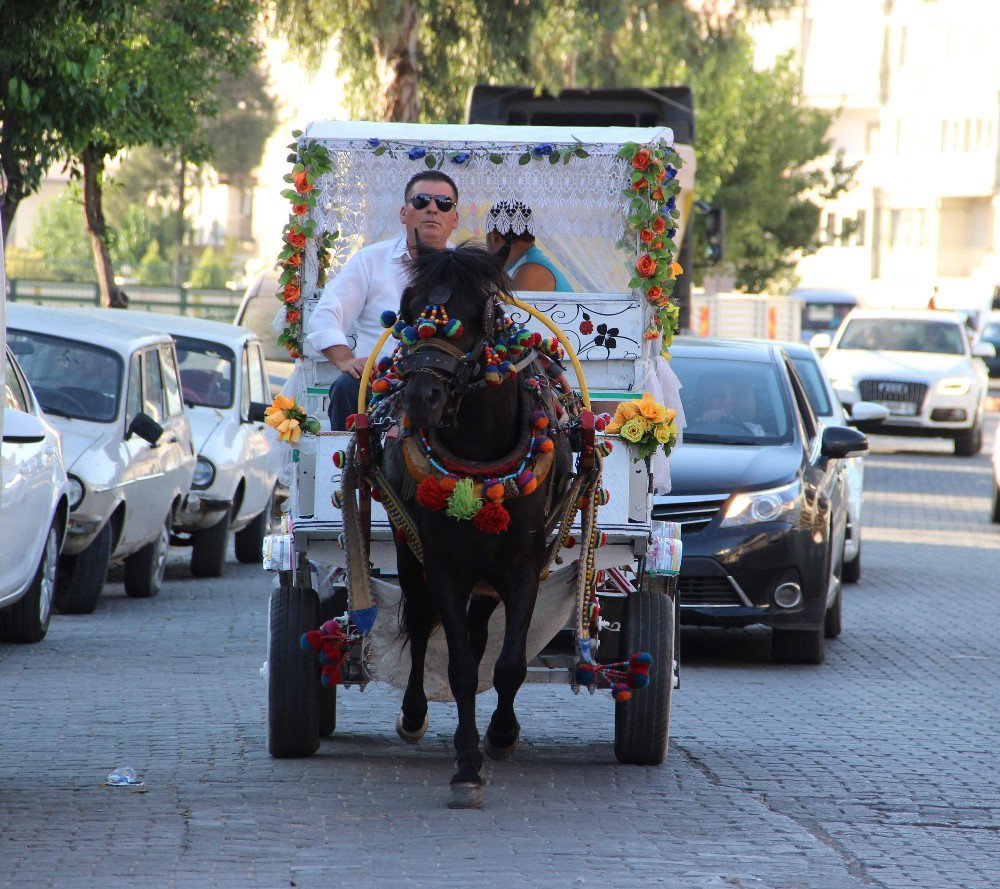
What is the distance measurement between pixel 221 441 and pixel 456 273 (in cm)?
943

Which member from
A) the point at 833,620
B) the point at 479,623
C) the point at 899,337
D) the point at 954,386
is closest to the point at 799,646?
the point at 833,620

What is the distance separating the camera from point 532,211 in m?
9.52

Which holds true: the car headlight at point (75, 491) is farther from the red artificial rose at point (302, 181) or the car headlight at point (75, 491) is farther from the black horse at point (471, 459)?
the black horse at point (471, 459)

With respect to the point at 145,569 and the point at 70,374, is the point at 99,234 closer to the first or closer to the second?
the point at 145,569

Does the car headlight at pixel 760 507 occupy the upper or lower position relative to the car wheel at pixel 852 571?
upper

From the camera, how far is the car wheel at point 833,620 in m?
12.2

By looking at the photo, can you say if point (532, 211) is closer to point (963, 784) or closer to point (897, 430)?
point (963, 784)

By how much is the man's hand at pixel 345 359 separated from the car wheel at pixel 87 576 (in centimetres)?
501

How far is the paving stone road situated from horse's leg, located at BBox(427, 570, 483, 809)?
92 millimetres

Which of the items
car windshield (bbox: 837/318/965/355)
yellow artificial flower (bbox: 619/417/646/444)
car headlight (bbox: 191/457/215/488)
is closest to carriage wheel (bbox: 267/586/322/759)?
yellow artificial flower (bbox: 619/417/646/444)

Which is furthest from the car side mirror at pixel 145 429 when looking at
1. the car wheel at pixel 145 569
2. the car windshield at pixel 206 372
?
the car windshield at pixel 206 372

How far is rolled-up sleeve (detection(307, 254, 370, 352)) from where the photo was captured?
769 centimetres

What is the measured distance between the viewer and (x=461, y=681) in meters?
6.88

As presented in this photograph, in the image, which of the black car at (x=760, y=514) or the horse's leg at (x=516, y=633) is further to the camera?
the black car at (x=760, y=514)
